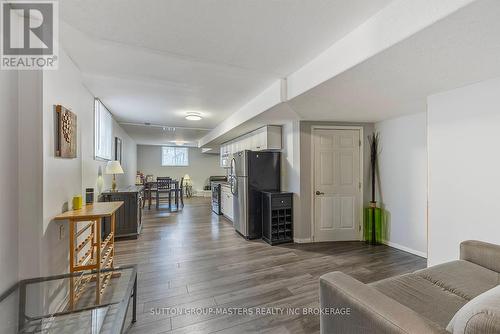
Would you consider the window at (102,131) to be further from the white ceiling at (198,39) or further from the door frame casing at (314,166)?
the door frame casing at (314,166)

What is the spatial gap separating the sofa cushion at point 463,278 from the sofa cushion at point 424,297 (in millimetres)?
52

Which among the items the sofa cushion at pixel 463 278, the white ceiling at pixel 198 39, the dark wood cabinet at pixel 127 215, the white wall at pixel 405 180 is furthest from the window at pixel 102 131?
the white wall at pixel 405 180

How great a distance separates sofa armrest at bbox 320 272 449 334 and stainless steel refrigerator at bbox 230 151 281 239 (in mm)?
2845

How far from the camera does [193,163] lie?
35.8 feet

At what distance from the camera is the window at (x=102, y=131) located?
138 inches

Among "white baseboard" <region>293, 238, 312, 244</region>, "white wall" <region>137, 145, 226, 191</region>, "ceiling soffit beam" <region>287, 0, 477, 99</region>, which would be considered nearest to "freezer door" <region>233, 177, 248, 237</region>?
"white baseboard" <region>293, 238, 312, 244</region>

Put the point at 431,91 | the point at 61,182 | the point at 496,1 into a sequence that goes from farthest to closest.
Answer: the point at 431,91
the point at 61,182
the point at 496,1

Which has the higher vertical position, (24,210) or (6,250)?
(24,210)

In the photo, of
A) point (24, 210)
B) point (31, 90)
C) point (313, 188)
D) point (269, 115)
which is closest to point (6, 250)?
point (24, 210)

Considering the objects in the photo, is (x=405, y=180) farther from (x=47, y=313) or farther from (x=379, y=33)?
(x=47, y=313)

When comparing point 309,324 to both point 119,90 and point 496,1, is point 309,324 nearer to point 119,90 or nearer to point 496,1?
point 496,1

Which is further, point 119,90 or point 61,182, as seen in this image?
point 119,90

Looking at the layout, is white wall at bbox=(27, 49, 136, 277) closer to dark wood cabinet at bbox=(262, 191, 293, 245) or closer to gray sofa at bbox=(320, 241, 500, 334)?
gray sofa at bbox=(320, 241, 500, 334)

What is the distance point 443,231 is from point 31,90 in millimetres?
4136
